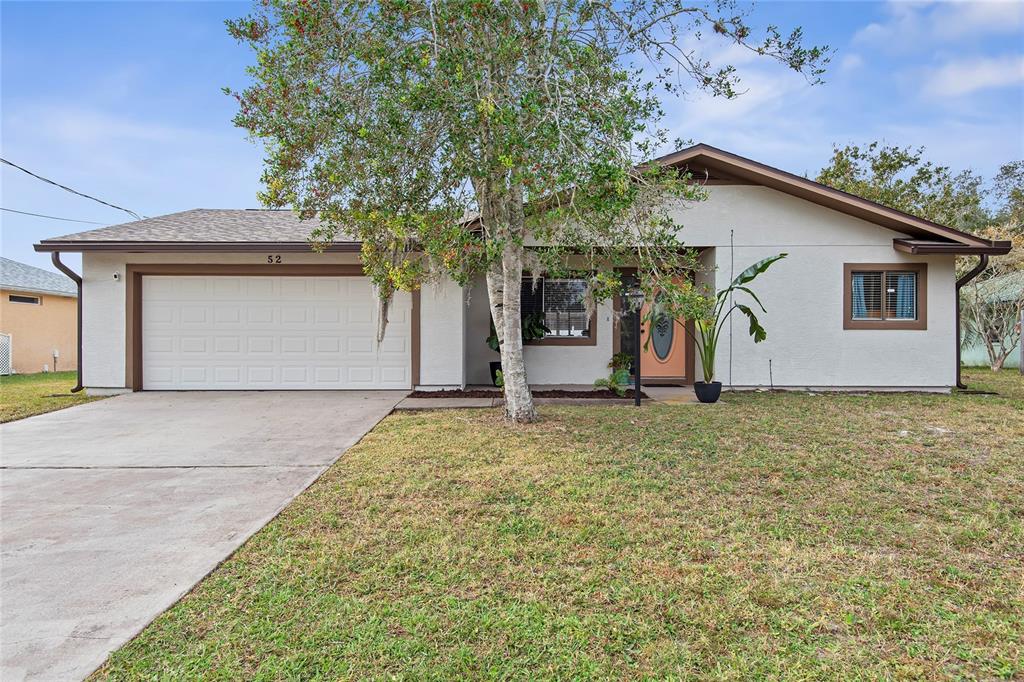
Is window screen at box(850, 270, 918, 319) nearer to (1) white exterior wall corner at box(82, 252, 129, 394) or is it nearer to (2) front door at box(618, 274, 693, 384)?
(2) front door at box(618, 274, 693, 384)

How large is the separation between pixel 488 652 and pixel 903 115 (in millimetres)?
22010

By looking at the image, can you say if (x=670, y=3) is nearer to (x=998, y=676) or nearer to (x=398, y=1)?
(x=398, y=1)

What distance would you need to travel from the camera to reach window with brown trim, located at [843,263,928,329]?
10312 mm

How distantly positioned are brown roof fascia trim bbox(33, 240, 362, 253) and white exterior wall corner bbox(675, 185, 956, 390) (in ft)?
23.6

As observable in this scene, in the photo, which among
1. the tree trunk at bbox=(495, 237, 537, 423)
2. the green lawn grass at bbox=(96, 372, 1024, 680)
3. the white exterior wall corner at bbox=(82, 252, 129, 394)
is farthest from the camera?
the white exterior wall corner at bbox=(82, 252, 129, 394)

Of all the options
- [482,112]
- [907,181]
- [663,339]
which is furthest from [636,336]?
[907,181]

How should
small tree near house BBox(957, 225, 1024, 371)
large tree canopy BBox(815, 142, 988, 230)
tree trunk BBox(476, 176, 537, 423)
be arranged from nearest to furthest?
tree trunk BBox(476, 176, 537, 423) → small tree near house BBox(957, 225, 1024, 371) → large tree canopy BBox(815, 142, 988, 230)

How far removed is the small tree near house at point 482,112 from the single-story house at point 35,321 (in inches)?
607

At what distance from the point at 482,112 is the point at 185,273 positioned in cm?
809

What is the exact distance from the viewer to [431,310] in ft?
33.8

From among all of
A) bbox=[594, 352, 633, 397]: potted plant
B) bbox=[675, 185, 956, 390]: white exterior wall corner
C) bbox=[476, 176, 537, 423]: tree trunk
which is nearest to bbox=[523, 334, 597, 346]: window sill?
bbox=[594, 352, 633, 397]: potted plant

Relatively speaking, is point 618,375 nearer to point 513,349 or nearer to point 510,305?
point 513,349

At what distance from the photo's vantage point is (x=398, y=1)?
18.1ft

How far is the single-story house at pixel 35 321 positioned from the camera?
52.7 ft
